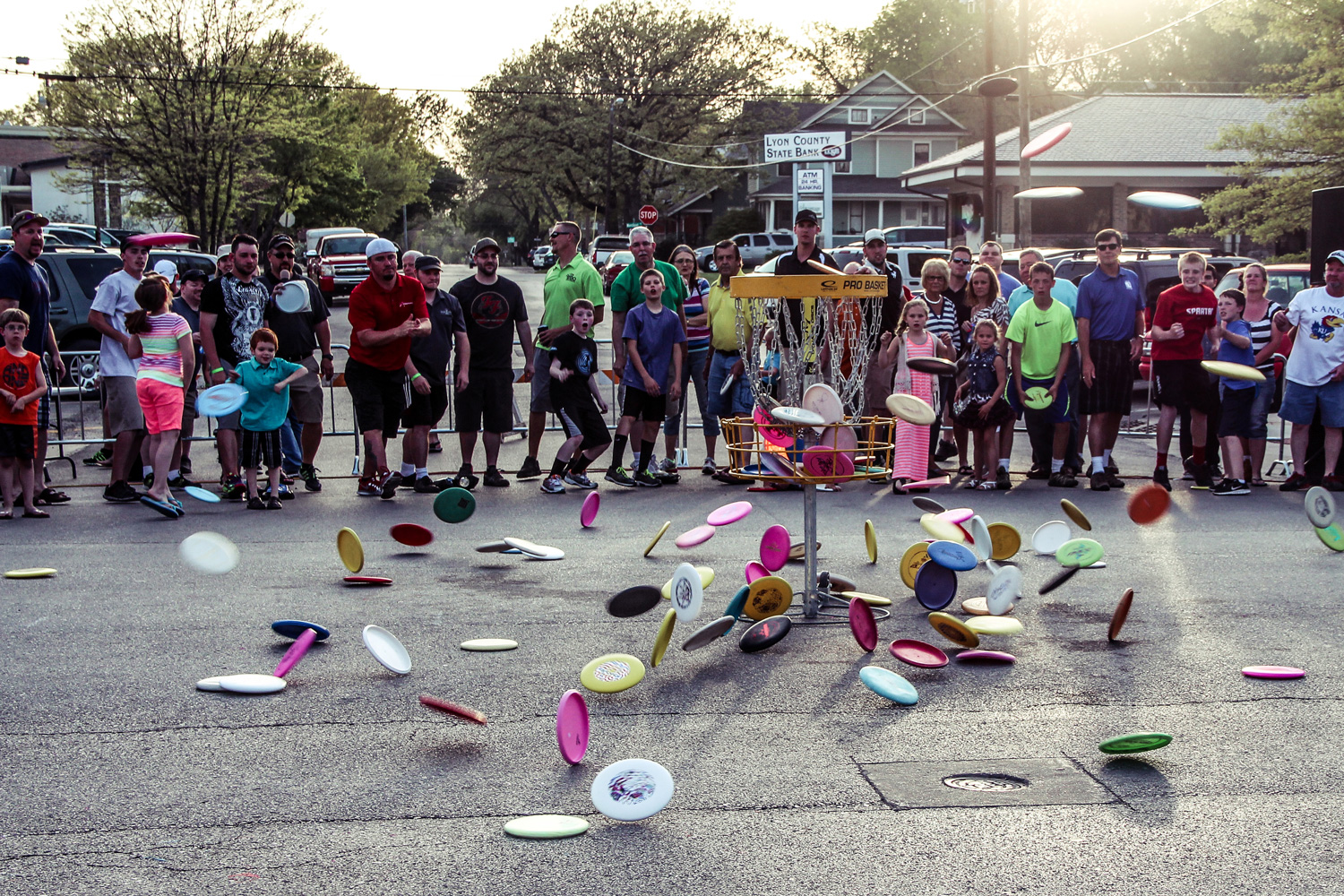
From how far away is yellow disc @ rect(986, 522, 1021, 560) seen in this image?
7.27 meters

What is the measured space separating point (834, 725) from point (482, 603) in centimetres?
260

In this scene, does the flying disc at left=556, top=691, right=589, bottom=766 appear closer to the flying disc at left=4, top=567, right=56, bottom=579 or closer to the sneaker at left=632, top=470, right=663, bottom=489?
the flying disc at left=4, top=567, right=56, bottom=579

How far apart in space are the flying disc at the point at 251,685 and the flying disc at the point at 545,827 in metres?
1.75

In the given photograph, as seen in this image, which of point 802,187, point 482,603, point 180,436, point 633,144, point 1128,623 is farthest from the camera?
point 633,144

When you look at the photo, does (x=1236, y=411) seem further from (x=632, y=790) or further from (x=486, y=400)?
(x=632, y=790)

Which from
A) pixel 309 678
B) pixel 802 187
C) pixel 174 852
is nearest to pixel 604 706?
pixel 309 678

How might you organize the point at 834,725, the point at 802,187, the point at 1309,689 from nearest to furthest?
1. the point at 834,725
2. the point at 1309,689
3. the point at 802,187

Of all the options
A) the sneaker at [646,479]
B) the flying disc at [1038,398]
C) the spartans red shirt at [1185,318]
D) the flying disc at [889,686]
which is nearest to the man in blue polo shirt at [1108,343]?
→ the spartans red shirt at [1185,318]

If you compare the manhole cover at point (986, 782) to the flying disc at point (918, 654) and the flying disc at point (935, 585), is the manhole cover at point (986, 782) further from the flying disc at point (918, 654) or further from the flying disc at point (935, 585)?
the flying disc at point (935, 585)

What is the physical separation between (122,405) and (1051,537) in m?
7.10

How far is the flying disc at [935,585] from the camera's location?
6.39m

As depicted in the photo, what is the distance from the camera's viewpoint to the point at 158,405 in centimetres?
952

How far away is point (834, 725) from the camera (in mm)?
4875

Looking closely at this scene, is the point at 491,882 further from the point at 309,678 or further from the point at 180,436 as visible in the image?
the point at 180,436
